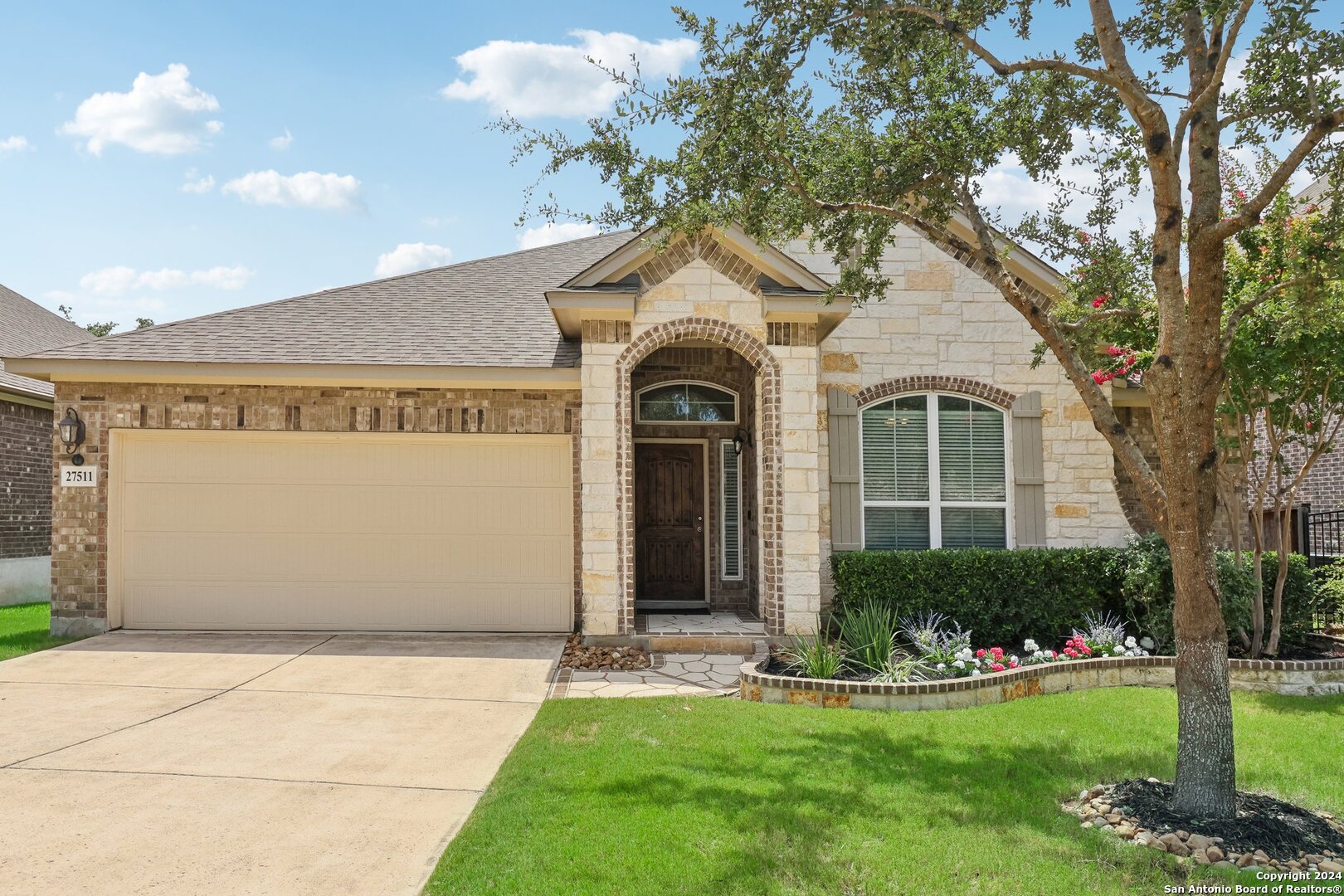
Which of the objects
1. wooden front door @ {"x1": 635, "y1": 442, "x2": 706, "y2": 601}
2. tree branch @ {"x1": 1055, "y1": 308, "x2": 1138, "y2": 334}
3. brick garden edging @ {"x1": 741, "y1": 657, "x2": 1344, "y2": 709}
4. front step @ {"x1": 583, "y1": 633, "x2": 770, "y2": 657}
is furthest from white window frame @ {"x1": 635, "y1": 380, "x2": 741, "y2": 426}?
tree branch @ {"x1": 1055, "y1": 308, "x2": 1138, "y2": 334}

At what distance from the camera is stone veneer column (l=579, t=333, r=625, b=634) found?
8.46m

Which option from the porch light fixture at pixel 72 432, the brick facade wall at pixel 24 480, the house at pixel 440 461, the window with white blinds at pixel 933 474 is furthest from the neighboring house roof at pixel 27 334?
the window with white blinds at pixel 933 474

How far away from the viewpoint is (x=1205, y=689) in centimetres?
418

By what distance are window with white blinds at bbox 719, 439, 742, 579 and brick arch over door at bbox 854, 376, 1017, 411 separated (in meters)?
1.95

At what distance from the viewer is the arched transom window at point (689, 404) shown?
1083 cm

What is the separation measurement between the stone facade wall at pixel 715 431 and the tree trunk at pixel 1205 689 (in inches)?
259

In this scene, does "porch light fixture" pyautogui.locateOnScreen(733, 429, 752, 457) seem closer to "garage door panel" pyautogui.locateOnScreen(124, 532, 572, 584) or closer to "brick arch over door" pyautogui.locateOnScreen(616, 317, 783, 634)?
"brick arch over door" pyautogui.locateOnScreen(616, 317, 783, 634)

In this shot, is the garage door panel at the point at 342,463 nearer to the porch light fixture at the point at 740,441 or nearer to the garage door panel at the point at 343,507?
the garage door panel at the point at 343,507

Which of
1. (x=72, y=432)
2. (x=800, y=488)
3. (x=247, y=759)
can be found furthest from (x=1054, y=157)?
(x=72, y=432)

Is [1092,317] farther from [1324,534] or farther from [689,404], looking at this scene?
[1324,534]

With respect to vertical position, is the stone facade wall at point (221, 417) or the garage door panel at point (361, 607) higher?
the stone facade wall at point (221, 417)

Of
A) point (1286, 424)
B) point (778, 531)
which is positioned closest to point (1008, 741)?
point (778, 531)

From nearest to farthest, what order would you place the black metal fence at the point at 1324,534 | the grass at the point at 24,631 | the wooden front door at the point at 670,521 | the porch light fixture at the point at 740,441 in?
the grass at the point at 24,631, the porch light fixture at the point at 740,441, the wooden front door at the point at 670,521, the black metal fence at the point at 1324,534

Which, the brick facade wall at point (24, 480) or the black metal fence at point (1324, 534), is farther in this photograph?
the black metal fence at point (1324, 534)
